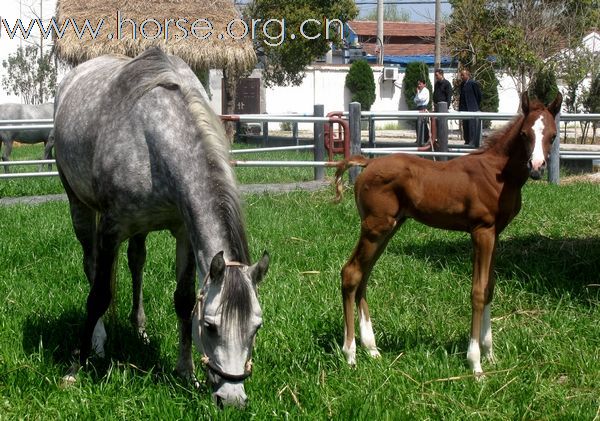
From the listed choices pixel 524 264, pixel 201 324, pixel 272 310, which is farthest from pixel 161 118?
pixel 524 264

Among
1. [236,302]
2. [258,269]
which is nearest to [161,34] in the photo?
[258,269]

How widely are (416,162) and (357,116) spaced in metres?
6.87

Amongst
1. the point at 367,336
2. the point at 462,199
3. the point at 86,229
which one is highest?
the point at 462,199

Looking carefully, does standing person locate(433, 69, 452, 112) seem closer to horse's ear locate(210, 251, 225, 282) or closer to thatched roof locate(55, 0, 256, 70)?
thatched roof locate(55, 0, 256, 70)

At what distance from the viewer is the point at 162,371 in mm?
4633

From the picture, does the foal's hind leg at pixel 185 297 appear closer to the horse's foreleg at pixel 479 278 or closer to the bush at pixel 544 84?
the horse's foreleg at pixel 479 278

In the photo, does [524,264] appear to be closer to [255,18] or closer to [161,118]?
[161,118]

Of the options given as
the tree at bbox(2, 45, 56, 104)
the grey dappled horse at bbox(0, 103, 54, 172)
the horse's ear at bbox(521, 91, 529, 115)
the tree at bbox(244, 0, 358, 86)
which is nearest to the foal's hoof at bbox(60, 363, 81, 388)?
the horse's ear at bbox(521, 91, 529, 115)

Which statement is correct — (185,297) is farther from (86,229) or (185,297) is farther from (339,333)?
(86,229)

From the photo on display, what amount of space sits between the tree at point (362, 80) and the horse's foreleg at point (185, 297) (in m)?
30.1

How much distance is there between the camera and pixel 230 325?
3637mm

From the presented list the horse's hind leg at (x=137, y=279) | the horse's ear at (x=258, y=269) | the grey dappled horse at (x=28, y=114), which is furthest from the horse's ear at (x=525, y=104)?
the grey dappled horse at (x=28, y=114)

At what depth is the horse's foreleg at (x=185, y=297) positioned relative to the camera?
480 cm

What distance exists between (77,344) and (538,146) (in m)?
2.83
